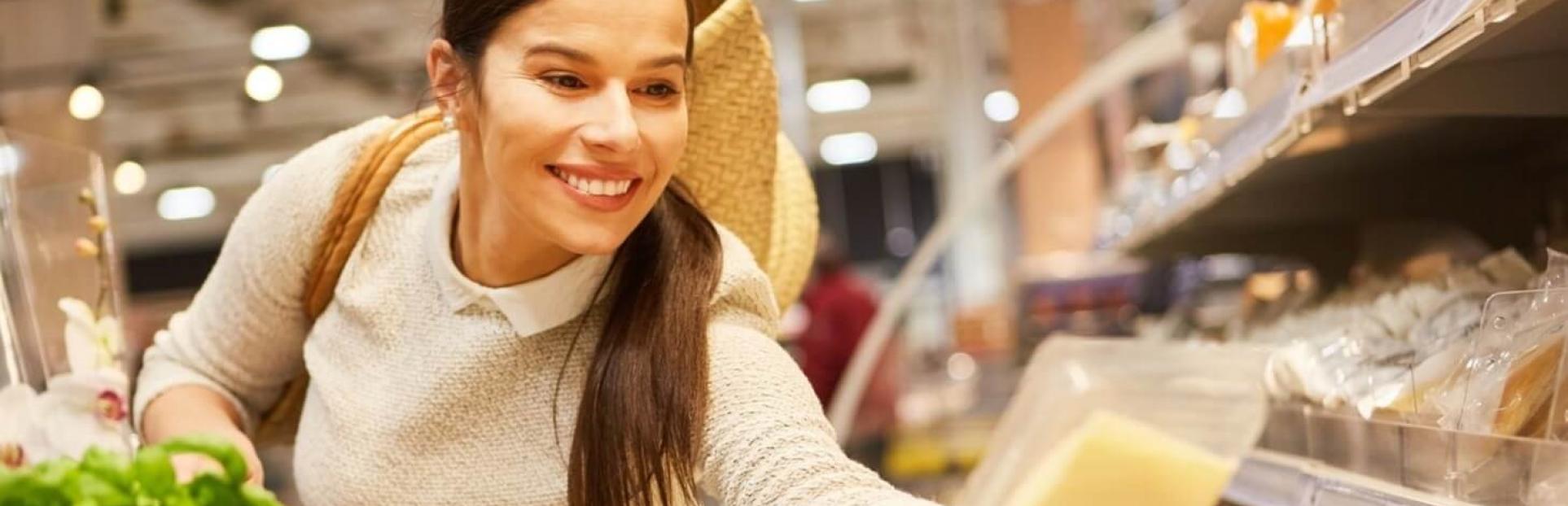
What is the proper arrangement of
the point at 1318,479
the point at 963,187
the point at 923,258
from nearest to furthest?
the point at 1318,479, the point at 923,258, the point at 963,187

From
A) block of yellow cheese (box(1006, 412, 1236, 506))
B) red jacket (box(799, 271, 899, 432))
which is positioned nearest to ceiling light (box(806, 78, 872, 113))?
red jacket (box(799, 271, 899, 432))

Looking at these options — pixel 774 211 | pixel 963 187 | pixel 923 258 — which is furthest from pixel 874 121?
pixel 774 211

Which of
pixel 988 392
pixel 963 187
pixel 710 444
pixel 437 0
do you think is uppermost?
pixel 437 0

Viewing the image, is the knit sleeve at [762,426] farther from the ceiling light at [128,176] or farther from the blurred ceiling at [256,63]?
the ceiling light at [128,176]

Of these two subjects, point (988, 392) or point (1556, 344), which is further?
point (988, 392)

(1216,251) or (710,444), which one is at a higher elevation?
(710,444)

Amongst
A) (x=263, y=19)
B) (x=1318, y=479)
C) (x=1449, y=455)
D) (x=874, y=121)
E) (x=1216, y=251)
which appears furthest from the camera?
(x=874, y=121)

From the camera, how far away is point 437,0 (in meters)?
1.58

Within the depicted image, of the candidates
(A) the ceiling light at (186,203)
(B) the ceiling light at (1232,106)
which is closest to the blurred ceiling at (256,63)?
(A) the ceiling light at (186,203)

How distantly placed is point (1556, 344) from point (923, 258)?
4.17 m

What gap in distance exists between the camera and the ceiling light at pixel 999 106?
13781 mm

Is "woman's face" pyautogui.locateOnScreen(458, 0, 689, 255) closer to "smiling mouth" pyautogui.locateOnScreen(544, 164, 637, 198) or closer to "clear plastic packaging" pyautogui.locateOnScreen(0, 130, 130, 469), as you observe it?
"smiling mouth" pyautogui.locateOnScreen(544, 164, 637, 198)

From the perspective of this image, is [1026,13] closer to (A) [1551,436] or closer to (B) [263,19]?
(B) [263,19]

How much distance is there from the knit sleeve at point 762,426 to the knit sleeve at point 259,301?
19.9 inches
